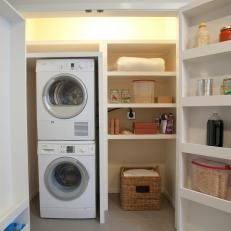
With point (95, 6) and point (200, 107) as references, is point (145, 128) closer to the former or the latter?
point (200, 107)

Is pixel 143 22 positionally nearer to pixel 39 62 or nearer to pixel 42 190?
pixel 39 62

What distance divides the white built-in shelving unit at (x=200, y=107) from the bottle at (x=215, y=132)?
50mm

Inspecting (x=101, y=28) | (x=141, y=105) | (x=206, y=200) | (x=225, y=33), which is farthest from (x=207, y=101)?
(x=101, y=28)

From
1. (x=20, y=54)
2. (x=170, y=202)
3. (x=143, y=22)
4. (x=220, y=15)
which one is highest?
(x=143, y=22)

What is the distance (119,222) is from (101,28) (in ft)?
8.29

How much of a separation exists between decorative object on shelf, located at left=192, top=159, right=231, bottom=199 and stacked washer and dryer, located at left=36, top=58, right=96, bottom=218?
3.48 ft

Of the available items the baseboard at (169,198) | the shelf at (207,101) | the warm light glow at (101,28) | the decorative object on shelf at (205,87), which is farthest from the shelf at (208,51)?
the baseboard at (169,198)

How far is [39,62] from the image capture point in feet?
7.20

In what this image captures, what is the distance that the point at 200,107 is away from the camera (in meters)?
1.71

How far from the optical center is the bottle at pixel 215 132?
1544 mm

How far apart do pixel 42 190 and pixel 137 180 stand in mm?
1091

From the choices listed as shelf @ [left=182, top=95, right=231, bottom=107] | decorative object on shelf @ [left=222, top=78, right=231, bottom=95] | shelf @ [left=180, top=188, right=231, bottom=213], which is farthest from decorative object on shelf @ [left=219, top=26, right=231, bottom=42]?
shelf @ [left=180, top=188, right=231, bottom=213]

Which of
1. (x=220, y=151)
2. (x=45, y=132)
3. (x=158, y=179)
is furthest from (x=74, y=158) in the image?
(x=220, y=151)

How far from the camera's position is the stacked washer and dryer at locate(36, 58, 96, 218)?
2176 millimetres
